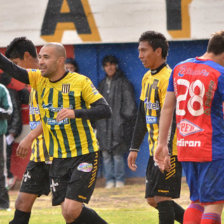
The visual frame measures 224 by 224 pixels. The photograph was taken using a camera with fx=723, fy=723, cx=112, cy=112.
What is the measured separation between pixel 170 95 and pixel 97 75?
8.85m

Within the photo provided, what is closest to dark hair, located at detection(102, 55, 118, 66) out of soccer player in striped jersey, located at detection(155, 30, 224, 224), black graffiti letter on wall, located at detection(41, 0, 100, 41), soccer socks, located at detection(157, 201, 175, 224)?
black graffiti letter on wall, located at detection(41, 0, 100, 41)

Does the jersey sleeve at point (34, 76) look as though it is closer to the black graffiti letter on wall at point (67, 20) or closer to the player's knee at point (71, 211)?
the player's knee at point (71, 211)

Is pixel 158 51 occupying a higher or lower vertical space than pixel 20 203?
higher

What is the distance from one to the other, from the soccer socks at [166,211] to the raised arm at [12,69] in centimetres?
189

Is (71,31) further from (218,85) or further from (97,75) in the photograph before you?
(218,85)

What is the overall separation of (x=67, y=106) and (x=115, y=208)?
4.16m

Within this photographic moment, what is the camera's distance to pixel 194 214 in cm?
598

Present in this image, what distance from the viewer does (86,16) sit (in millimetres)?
14305

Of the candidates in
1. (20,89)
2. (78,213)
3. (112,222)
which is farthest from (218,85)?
(20,89)

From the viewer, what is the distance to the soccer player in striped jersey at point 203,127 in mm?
5770

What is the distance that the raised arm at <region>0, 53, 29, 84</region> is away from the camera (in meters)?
6.87

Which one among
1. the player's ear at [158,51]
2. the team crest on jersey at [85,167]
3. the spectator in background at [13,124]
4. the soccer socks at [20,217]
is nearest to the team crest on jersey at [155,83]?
the player's ear at [158,51]

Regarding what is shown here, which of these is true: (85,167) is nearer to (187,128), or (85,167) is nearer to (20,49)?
(187,128)

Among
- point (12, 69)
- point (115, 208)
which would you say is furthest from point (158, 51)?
point (115, 208)
